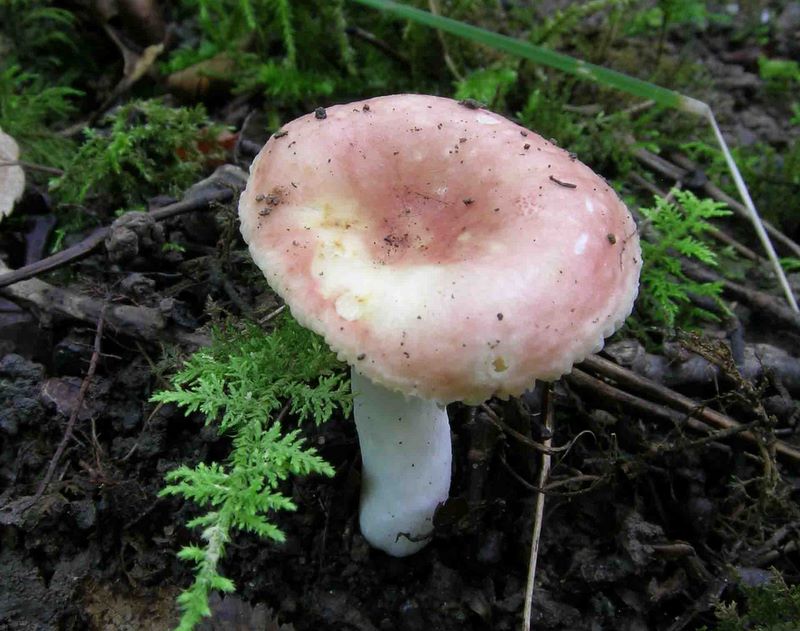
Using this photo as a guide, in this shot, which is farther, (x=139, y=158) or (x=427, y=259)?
(x=139, y=158)

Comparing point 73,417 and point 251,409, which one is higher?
point 251,409

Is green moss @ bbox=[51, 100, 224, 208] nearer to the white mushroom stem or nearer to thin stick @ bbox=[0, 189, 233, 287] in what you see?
thin stick @ bbox=[0, 189, 233, 287]

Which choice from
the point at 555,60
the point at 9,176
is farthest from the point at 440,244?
the point at 9,176

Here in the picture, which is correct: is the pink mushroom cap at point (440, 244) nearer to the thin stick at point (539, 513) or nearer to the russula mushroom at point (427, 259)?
the russula mushroom at point (427, 259)

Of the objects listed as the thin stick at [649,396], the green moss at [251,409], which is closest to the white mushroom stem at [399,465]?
the green moss at [251,409]

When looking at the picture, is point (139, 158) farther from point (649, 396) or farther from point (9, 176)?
point (649, 396)
